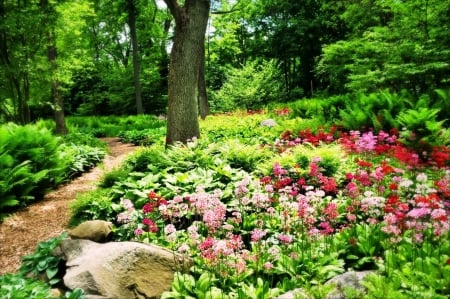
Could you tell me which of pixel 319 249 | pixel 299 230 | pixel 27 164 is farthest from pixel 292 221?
pixel 27 164

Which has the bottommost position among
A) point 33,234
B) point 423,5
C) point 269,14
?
point 33,234

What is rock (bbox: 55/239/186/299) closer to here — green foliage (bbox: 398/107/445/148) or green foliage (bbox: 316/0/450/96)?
green foliage (bbox: 398/107/445/148)

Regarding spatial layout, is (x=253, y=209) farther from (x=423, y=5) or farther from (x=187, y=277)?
(x=423, y=5)

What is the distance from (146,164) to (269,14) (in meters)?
23.6

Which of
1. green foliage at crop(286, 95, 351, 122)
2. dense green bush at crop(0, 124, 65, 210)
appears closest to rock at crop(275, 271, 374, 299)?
dense green bush at crop(0, 124, 65, 210)

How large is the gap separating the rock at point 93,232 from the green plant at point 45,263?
20 centimetres

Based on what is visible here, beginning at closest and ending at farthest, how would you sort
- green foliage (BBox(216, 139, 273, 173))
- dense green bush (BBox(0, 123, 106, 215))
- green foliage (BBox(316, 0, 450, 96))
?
dense green bush (BBox(0, 123, 106, 215)) < green foliage (BBox(216, 139, 273, 173)) < green foliage (BBox(316, 0, 450, 96))

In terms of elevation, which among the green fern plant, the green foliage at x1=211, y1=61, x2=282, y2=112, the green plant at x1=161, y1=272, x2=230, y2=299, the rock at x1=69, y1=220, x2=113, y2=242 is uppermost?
the green foliage at x1=211, y1=61, x2=282, y2=112

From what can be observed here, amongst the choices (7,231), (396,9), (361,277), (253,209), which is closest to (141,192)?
(253,209)

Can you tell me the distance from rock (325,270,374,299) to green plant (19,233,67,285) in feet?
8.94

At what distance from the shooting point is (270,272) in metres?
3.56

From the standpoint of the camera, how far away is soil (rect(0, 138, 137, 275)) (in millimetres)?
5137

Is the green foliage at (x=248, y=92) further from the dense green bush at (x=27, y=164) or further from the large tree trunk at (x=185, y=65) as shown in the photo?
the dense green bush at (x=27, y=164)

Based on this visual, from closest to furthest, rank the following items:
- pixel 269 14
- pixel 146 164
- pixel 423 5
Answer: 1. pixel 146 164
2. pixel 423 5
3. pixel 269 14
